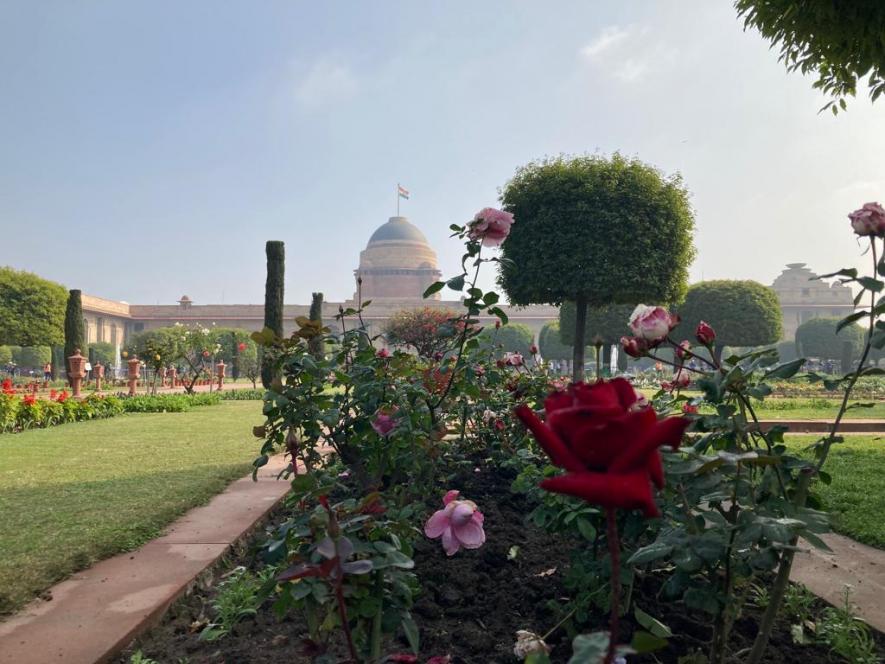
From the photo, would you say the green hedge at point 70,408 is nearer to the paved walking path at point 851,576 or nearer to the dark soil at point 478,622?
the dark soil at point 478,622

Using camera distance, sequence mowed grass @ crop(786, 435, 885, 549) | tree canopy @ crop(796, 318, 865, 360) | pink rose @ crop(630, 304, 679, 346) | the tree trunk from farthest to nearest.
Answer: tree canopy @ crop(796, 318, 865, 360)
the tree trunk
mowed grass @ crop(786, 435, 885, 549)
pink rose @ crop(630, 304, 679, 346)

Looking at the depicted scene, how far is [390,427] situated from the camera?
2.10 m

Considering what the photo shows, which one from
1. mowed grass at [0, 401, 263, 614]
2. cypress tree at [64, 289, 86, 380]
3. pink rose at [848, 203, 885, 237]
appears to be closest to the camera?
pink rose at [848, 203, 885, 237]

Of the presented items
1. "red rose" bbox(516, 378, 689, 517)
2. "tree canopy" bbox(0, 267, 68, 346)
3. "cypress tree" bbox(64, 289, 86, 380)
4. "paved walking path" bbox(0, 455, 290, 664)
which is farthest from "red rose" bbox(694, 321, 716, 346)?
"tree canopy" bbox(0, 267, 68, 346)

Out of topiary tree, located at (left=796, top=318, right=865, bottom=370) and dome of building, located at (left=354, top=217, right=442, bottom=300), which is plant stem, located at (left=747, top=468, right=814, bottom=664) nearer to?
topiary tree, located at (left=796, top=318, right=865, bottom=370)

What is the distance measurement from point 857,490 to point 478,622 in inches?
141

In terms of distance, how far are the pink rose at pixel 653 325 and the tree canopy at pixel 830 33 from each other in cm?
362

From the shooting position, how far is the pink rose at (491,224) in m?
2.31

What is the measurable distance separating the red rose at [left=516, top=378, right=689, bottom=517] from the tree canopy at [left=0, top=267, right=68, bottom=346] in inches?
1123

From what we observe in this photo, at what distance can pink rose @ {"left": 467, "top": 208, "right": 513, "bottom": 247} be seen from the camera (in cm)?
231

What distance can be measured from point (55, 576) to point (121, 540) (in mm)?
438

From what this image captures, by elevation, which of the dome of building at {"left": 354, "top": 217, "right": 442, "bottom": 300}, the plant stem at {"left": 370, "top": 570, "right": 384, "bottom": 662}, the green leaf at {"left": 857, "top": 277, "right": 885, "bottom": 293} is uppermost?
the dome of building at {"left": 354, "top": 217, "right": 442, "bottom": 300}

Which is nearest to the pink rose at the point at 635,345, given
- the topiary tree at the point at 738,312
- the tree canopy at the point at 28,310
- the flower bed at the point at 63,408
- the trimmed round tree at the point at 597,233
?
the flower bed at the point at 63,408

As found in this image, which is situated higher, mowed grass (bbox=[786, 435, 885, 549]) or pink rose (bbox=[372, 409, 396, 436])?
pink rose (bbox=[372, 409, 396, 436])
